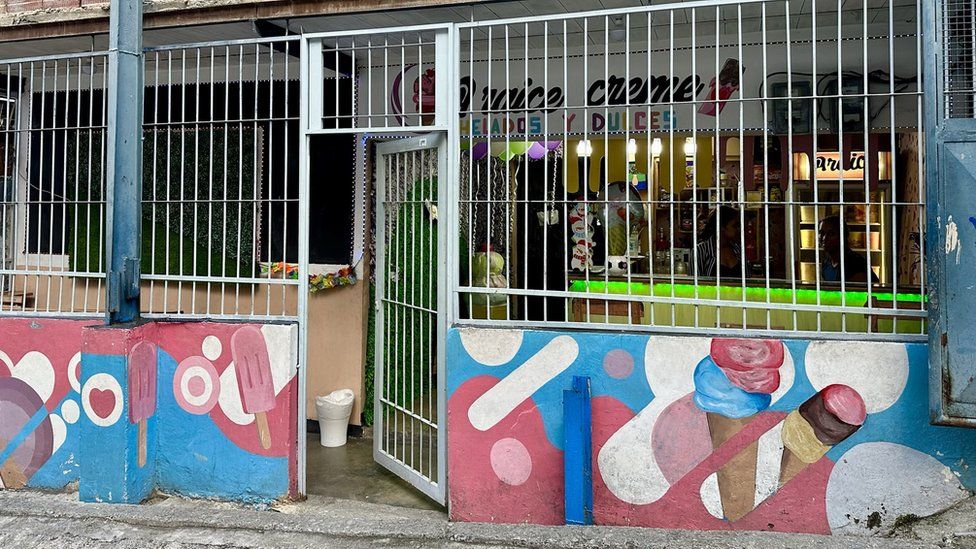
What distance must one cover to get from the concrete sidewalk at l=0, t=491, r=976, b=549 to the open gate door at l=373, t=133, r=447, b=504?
0.61 m

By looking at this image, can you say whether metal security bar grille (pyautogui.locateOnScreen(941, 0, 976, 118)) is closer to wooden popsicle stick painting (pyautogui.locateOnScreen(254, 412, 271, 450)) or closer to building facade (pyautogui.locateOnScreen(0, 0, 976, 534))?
building facade (pyautogui.locateOnScreen(0, 0, 976, 534))

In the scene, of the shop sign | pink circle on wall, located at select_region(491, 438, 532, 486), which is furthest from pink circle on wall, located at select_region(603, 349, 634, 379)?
the shop sign

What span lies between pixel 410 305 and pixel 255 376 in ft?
3.98

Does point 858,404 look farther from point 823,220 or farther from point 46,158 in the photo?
point 46,158

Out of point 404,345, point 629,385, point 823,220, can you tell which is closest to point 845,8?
point 823,220

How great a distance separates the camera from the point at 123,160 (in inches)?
193

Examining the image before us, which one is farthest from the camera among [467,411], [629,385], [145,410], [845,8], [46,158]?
[46,158]

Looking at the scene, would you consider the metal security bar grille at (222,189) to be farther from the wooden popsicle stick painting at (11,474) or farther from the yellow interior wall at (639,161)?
the yellow interior wall at (639,161)

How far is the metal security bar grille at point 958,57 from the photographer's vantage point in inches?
146

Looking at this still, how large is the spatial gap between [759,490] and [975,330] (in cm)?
140

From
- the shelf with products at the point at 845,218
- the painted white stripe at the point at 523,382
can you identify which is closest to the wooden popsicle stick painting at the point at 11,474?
the painted white stripe at the point at 523,382

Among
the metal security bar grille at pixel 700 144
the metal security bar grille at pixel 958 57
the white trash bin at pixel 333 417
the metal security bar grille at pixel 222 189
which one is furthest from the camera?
the metal security bar grille at pixel 222 189

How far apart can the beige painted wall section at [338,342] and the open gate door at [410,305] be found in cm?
112

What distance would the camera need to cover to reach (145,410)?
495 centimetres
